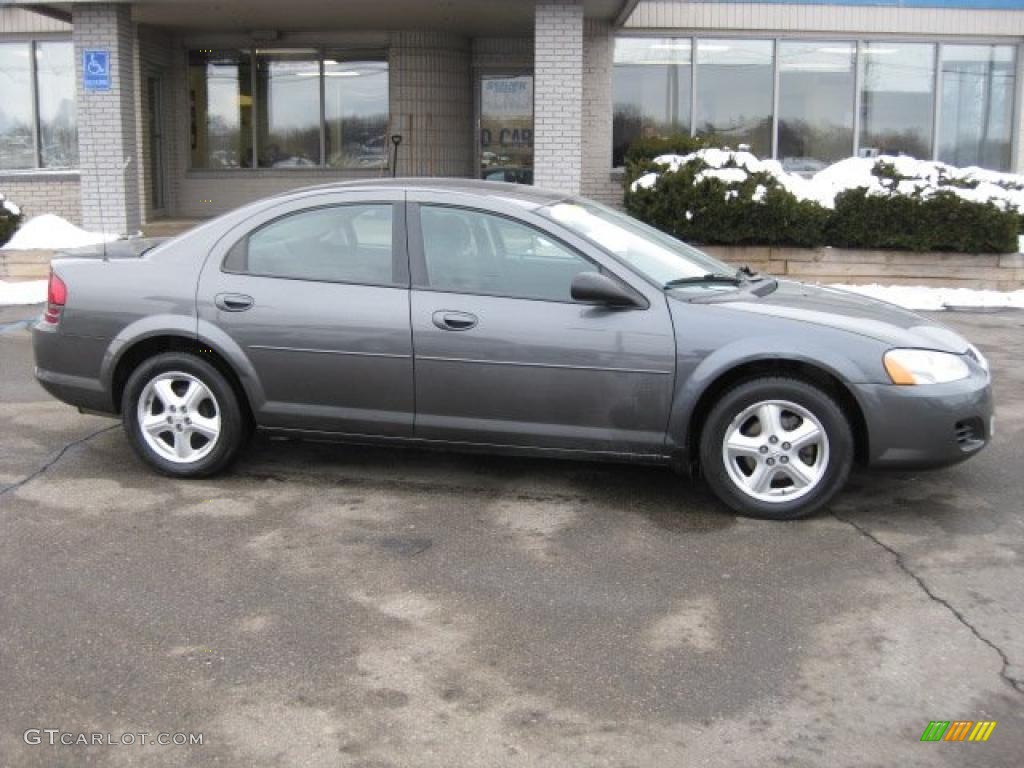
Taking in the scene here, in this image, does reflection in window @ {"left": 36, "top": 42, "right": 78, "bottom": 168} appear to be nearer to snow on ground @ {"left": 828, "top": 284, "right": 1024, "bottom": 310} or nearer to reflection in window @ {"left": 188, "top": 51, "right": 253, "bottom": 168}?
reflection in window @ {"left": 188, "top": 51, "right": 253, "bottom": 168}

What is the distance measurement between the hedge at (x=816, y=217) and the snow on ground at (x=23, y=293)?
6716 millimetres

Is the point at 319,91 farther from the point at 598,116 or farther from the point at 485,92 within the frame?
the point at 598,116

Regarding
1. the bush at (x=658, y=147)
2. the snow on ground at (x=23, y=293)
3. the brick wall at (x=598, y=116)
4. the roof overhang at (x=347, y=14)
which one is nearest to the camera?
the snow on ground at (x=23, y=293)

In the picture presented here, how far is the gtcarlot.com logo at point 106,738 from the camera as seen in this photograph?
343 centimetres

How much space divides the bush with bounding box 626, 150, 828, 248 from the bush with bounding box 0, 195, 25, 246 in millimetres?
7437

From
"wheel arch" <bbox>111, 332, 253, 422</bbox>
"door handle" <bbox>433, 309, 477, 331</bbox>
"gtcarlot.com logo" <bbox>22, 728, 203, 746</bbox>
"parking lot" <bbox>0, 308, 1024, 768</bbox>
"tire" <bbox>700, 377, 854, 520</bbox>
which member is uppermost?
"door handle" <bbox>433, 309, 477, 331</bbox>

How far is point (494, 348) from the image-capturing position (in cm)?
554

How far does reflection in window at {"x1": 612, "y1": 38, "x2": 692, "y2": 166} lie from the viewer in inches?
672

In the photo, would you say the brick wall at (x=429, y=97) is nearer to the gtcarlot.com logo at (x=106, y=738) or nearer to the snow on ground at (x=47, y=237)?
the snow on ground at (x=47, y=237)

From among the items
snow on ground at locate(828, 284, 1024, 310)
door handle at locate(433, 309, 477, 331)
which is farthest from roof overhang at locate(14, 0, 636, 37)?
door handle at locate(433, 309, 477, 331)

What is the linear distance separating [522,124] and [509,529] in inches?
525

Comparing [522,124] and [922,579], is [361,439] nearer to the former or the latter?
[922,579]

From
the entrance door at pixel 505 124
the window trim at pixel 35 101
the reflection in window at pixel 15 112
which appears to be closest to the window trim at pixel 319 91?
the entrance door at pixel 505 124

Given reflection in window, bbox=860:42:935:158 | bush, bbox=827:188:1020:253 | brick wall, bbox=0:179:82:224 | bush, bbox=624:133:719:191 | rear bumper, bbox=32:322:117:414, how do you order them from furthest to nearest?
1. brick wall, bbox=0:179:82:224
2. reflection in window, bbox=860:42:935:158
3. bush, bbox=624:133:719:191
4. bush, bbox=827:188:1020:253
5. rear bumper, bbox=32:322:117:414
